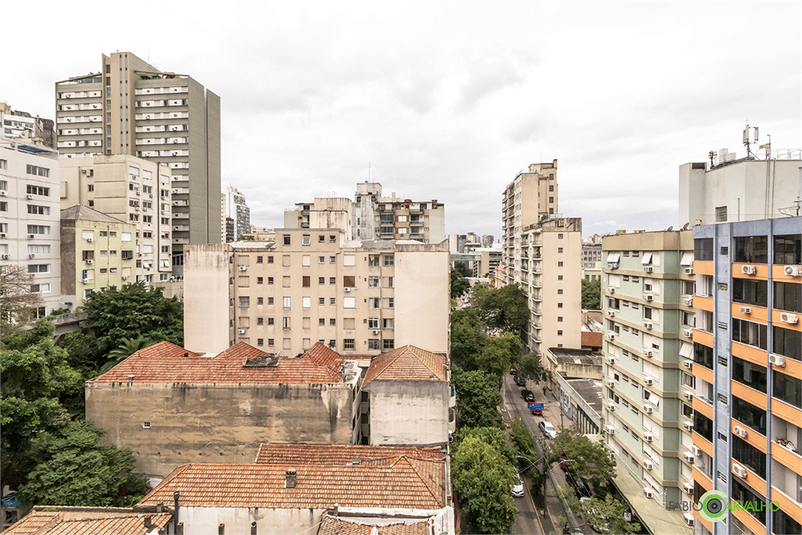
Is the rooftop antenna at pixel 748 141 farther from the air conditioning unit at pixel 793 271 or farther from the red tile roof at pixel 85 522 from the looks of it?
the red tile roof at pixel 85 522

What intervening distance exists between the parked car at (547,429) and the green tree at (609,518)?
41.2 ft

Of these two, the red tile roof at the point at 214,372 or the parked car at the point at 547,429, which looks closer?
the red tile roof at the point at 214,372

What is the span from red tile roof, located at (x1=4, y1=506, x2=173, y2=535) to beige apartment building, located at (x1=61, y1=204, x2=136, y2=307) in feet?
103

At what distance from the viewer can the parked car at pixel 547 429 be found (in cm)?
3477

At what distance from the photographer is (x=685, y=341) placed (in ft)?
72.7

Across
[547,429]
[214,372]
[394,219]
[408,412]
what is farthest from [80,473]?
[394,219]

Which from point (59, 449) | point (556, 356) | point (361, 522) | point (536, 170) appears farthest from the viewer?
point (536, 170)

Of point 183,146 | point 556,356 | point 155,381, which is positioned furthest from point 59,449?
point 183,146

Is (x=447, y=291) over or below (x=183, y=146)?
below

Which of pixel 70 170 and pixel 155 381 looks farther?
pixel 70 170

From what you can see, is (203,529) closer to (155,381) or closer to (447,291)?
(155,381)

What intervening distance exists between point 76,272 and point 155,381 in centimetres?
2443

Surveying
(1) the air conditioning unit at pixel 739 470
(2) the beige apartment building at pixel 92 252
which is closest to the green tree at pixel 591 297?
(1) the air conditioning unit at pixel 739 470

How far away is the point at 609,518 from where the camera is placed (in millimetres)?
21438
